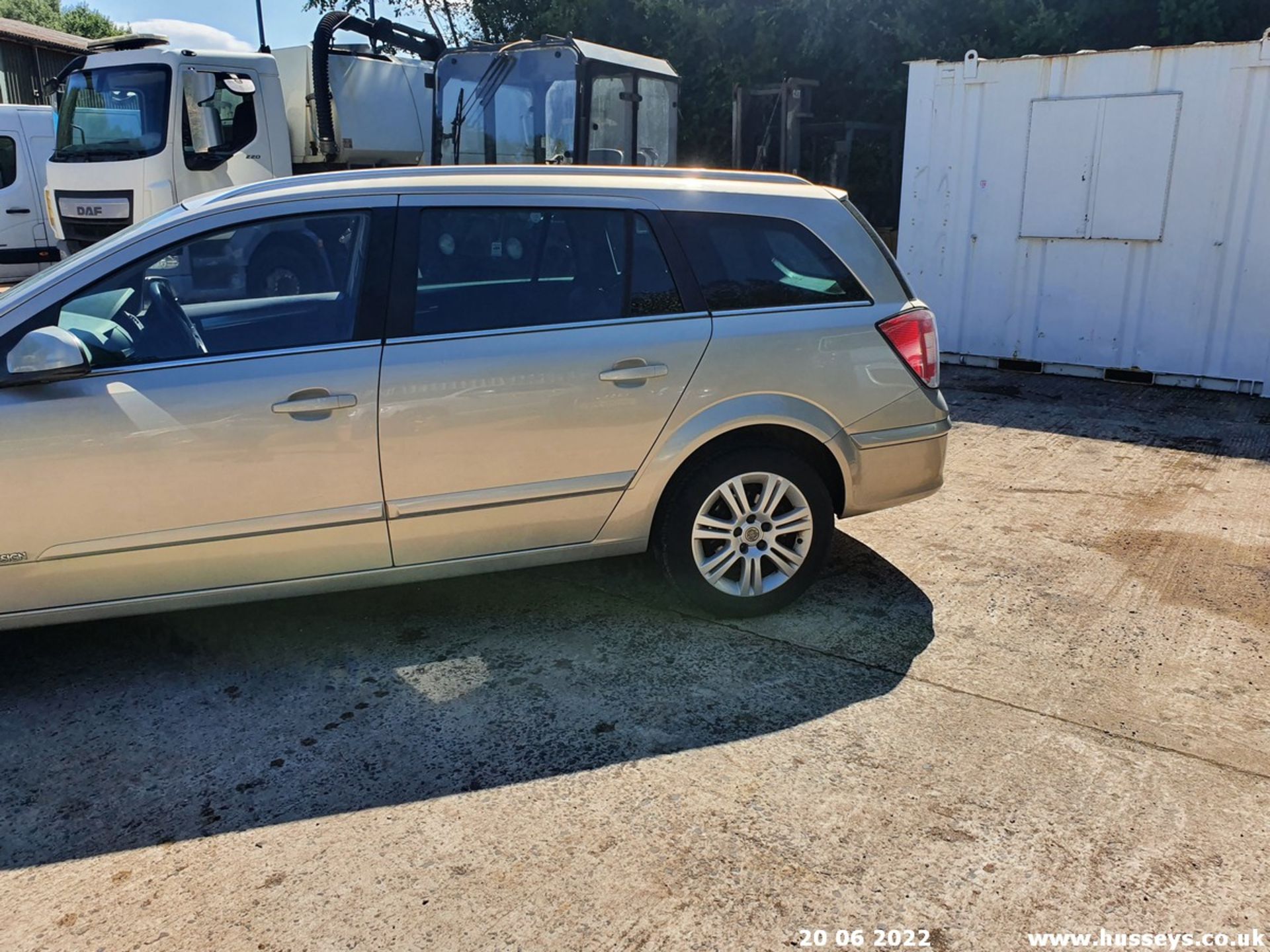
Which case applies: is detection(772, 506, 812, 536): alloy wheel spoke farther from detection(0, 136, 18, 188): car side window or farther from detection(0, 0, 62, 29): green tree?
detection(0, 0, 62, 29): green tree

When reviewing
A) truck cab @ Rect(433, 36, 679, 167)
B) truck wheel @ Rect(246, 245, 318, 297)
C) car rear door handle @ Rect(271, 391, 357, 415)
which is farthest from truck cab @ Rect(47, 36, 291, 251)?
car rear door handle @ Rect(271, 391, 357, 415)

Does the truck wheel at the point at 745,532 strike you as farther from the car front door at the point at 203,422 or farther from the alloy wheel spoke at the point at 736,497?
the car front door at the point at 203,422

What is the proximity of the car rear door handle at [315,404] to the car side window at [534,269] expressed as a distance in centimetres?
37

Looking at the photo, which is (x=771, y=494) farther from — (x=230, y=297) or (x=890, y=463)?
(x=230, y=297)

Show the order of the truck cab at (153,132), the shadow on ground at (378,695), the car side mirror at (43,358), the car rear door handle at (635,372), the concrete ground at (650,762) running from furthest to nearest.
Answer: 1. the truck cab at (153,132)
2. the car rear door handle at (635,372)
3. the car side mirror at (43,358)
4. the shadow on ground at (378,695)
5. the concrete ground at (650,762)

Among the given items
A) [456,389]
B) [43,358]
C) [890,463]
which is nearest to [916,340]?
[890,463]

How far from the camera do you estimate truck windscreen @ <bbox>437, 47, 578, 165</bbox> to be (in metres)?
9.98

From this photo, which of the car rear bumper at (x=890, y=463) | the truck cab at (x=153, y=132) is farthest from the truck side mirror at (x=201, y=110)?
the car rear bumper at (x=890, y=463)

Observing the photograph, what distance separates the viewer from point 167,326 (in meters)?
3.55

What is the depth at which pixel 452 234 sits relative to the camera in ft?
12.4

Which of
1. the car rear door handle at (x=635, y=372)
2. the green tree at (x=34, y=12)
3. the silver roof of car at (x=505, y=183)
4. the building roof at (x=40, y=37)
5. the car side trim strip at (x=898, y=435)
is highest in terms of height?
the green tree at (x=34, y=12)

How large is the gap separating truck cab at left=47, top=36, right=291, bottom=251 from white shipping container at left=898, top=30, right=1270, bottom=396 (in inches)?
271

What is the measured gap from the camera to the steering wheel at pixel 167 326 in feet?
11.5

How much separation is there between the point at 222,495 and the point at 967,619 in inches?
117
